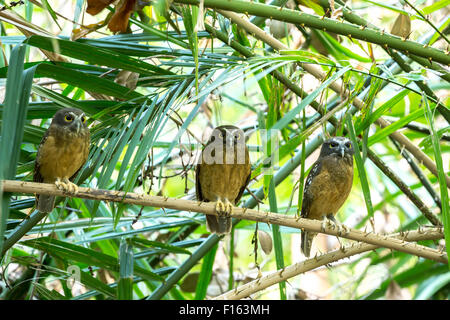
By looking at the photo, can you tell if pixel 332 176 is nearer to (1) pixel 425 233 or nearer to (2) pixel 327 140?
(2) pixel 327 140

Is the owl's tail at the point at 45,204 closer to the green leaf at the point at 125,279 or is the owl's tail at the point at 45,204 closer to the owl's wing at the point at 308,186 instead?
the green leaf at the point at 125,279

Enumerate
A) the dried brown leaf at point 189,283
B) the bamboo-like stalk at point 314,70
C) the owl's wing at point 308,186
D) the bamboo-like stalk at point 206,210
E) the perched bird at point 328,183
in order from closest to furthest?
the bamboo-like stalk at point 206,210 → the bamboo-like stalk at point 314,70 → the perched bird at point 328,183 → the owl's wing at point 308,186 → the dried brown leaf at point 189,283

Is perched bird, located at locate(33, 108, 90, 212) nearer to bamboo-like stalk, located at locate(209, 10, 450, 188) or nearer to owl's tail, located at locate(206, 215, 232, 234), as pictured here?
owl's tail, located at locate(206, 215, 232, 234)

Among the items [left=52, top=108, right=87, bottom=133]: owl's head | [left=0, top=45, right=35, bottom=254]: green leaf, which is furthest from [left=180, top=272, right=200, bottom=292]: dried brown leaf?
[left=0, top=45, right=35, bottom=254]: green leaf

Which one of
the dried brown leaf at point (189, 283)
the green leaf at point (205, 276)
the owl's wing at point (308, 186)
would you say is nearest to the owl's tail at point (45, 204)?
the green leaf at point (205, 276)

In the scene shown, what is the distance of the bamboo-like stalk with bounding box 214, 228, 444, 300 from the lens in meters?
2.92

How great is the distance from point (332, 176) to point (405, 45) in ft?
4.90

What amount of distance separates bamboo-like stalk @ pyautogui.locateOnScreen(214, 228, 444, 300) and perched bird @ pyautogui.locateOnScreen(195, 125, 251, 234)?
1.10 metres

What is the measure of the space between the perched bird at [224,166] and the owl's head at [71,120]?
3.16 feet

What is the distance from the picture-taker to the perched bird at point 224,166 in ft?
13.5

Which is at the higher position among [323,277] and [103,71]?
[103,71]

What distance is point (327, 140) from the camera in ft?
13.6
